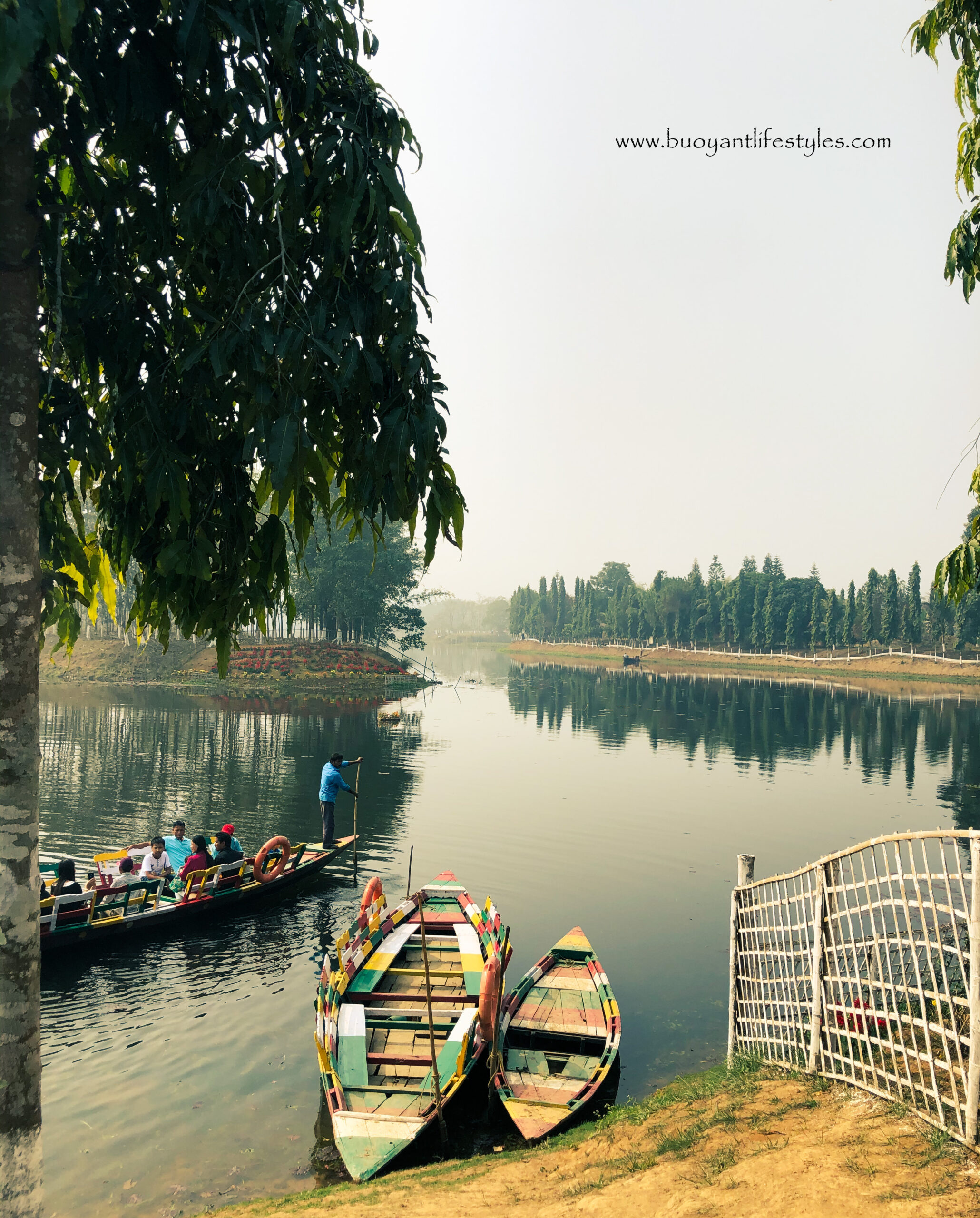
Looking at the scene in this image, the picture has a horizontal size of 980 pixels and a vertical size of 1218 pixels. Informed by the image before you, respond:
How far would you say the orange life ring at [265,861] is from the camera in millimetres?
14984

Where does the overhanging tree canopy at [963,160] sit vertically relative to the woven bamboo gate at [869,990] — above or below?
above

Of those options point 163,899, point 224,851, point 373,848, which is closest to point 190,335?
point 163,899

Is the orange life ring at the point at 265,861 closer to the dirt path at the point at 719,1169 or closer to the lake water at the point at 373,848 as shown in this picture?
the lake water at the point at 373,848

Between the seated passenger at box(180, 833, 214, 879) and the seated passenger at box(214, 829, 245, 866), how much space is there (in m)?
0.25

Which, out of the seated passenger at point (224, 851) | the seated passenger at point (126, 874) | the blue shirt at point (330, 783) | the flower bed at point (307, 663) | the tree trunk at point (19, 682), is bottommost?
the seated passenger at point (126, 874)

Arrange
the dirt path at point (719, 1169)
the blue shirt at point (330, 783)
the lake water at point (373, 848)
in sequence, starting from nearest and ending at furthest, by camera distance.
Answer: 1. the dirt path at point (719, 1169)
2. the lake water at point (373, 848)
3. the blue shirt at point (330, 783)

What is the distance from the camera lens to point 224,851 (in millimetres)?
15023

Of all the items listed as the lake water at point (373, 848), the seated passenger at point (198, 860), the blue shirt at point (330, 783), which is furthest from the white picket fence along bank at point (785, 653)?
the seated passenger at point (198, 860)

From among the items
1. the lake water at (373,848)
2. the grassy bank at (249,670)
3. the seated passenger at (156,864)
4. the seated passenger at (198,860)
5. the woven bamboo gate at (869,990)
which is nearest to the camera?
the woven bamboo gate at (869,990)

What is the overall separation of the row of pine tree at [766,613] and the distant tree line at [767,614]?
12 cm

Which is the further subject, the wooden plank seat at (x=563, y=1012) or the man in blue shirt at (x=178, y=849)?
the man in blue shirt at (x=178, y=849)

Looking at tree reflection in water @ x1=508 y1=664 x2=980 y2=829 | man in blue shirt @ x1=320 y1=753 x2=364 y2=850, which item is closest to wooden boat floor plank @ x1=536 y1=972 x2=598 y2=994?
man in blue shirt @ x1=320 y1=753 x2=364 y2=850

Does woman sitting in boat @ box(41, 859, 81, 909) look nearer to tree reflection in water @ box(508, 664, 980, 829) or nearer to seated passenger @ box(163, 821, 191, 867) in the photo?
seated passenger @ box(163, 821, 191, 867)

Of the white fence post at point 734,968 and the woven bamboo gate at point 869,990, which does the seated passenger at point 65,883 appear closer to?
the white fence post at point 734,968
